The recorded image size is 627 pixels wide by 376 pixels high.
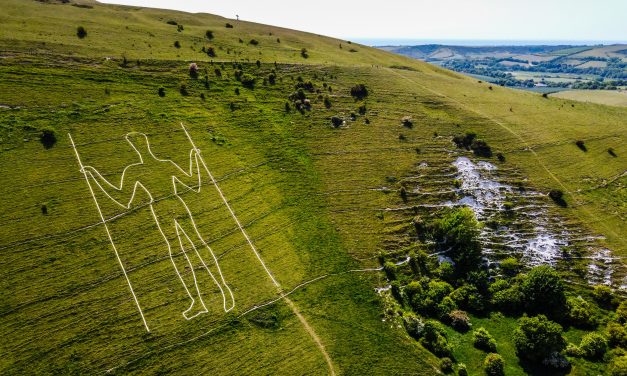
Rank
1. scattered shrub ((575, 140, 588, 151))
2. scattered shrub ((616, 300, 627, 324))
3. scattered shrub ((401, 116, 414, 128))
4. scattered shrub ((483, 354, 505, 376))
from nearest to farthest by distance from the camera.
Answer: scattered shrub ((483, 354, 505, 376)), scattered shrub ((616, 300, 627, 324)), scattered shrub ((401, 116, 414, 128)), scattered shrub ((575, 140, 588, 151))

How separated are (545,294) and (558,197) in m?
28.2

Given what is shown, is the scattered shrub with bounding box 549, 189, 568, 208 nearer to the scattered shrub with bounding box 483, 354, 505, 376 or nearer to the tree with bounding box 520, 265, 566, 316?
the tree with bounding box 520, 265, 566, 316

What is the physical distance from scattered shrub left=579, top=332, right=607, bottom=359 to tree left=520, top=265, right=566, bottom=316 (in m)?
5.57

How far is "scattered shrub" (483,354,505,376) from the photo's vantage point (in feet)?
171

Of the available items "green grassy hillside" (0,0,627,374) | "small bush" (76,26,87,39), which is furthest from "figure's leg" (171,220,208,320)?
"small bush" (76,26,87,39)

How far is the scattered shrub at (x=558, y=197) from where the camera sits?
80.0m

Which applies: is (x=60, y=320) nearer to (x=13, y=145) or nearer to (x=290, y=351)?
(x=290, y=351)

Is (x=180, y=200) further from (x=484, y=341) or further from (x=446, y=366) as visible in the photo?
(x=484, y=341)

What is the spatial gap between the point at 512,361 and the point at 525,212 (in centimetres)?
3316

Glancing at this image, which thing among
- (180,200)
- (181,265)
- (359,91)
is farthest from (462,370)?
(359,91)

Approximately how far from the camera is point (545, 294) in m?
61.5

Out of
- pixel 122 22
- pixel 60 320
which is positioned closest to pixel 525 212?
pixel 60 320

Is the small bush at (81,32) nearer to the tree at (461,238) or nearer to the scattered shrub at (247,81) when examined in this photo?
the scattered shrub at (247,81)

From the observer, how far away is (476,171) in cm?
8462
